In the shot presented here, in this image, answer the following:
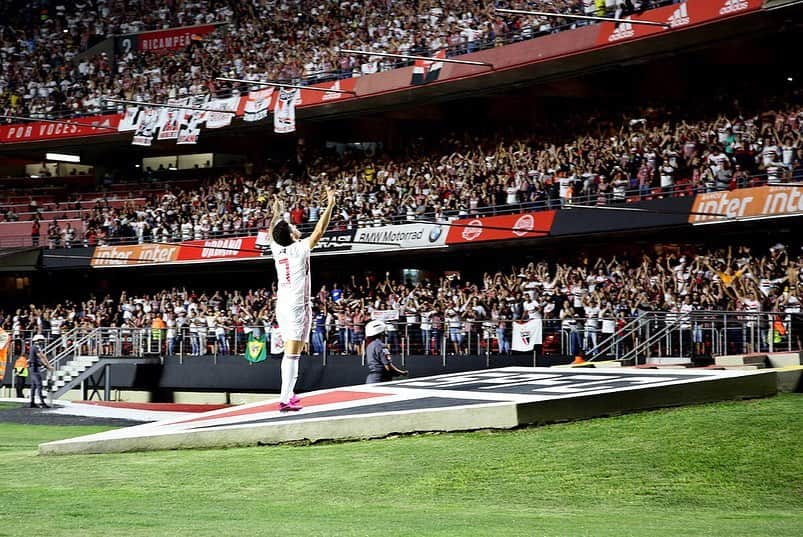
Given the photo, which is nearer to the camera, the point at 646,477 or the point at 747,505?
the point at 747,505

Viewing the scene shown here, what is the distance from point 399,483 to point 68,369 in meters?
25.8

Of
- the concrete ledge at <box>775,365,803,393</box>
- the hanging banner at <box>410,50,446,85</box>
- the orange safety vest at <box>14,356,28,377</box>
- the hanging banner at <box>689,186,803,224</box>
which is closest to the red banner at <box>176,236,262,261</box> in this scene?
the orange safety vest at <box>14,356,28,377</box>

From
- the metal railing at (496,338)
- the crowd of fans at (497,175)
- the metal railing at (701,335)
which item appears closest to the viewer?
the metal railing at (701,335)

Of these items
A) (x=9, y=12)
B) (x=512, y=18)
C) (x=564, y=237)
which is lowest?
(x=564, y=237)

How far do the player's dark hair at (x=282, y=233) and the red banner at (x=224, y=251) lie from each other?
79.7ft

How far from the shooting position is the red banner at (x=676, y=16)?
85.5 feet

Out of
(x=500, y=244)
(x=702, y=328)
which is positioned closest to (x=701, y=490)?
(x=702, y=328)

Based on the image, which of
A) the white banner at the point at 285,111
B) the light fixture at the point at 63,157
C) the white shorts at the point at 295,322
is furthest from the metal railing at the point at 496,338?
the light fixture at the point at 63,157

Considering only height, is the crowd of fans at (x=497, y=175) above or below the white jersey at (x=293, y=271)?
above

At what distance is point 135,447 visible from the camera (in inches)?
424

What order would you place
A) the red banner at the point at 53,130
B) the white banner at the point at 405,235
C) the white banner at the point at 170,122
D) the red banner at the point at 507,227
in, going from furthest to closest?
the red banner at the point at 53,130, the white banner at the point at 170,122, the white banner at the point at 405,235, the red banner at the point at 507,227

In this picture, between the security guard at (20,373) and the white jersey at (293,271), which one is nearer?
the white jersey at (293,271)

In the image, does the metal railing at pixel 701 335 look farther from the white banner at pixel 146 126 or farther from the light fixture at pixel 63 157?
the light fixture at pixel 63 157

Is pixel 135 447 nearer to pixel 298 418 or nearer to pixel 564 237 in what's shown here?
pixel 298 418
